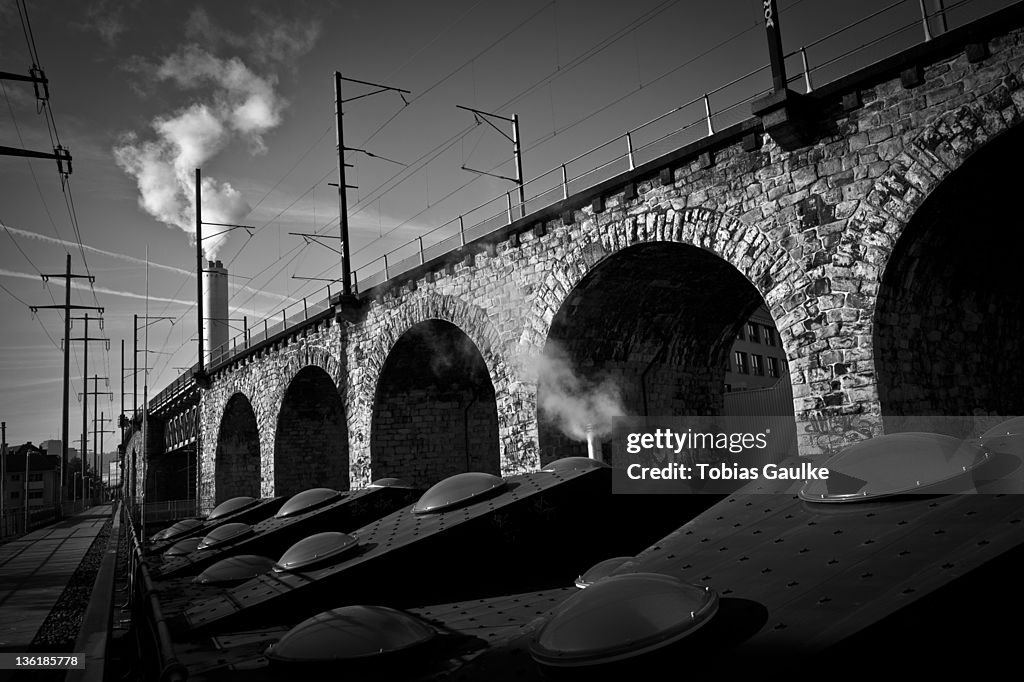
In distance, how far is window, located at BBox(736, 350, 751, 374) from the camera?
40.8 m

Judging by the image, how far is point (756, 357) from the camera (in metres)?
42.7

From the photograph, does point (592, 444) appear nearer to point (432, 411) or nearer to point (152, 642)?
point (432, 411)

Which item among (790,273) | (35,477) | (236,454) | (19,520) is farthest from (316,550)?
(35,477)

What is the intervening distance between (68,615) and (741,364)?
37552 millimetres

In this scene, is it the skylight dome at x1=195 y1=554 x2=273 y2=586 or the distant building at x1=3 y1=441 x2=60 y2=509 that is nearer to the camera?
the skylight dome at x1=195 y1=554 x2=273 y2=586

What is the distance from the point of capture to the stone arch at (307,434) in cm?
2527

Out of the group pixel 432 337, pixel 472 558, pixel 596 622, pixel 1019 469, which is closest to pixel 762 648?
pixel 596 622

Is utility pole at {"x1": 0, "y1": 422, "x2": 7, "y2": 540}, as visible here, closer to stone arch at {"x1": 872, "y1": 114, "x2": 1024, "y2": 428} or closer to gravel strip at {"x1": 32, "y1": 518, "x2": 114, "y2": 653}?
gravel strip at {"x1": 32, "y1": 518, "x2": 114, "y2": 653}

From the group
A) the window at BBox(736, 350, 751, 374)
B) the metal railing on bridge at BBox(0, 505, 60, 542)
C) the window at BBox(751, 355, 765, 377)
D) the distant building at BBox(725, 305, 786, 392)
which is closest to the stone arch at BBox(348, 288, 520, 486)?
the metal railing on bridge at BBox(0, 505, 60, 542)

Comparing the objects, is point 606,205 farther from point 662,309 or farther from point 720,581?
point 720,581

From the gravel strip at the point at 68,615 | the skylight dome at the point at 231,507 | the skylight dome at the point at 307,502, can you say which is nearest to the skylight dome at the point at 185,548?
the gravel strip at the point at 68,615

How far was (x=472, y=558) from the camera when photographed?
6.53m

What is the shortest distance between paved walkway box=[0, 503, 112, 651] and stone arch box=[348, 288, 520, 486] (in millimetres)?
6903

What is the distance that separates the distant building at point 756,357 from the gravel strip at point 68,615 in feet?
106
